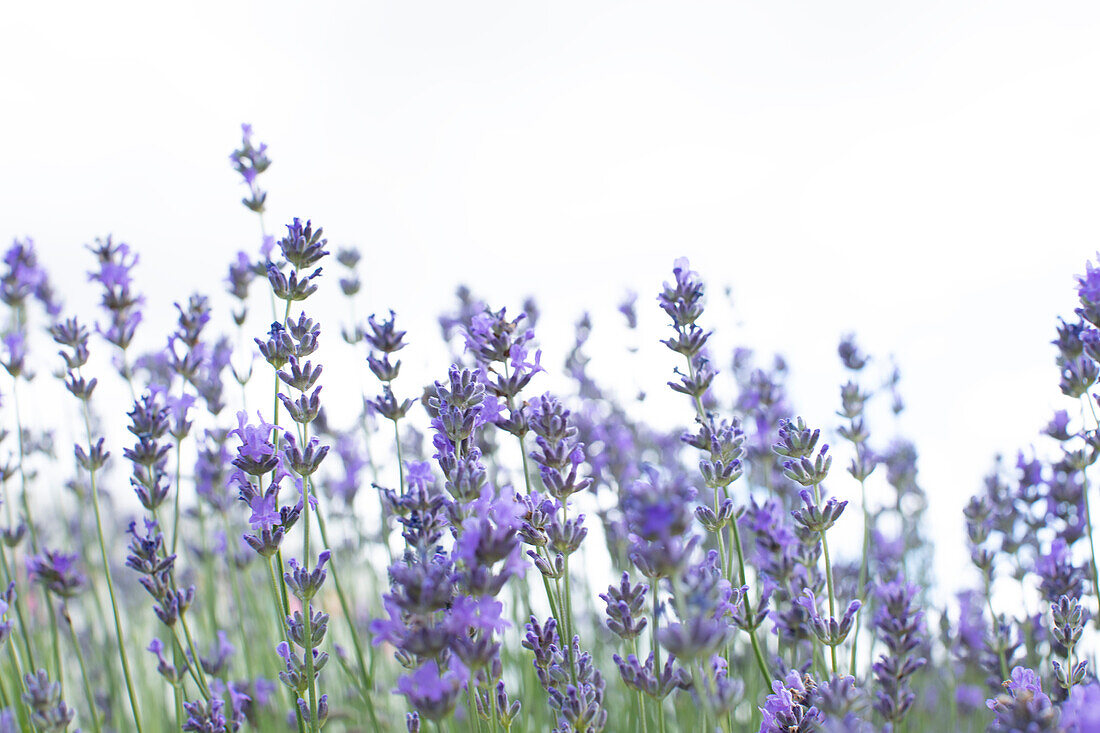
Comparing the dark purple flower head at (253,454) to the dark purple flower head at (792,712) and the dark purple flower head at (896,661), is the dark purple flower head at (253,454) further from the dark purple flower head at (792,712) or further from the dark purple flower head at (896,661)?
the dark purple flower head at (896,661)

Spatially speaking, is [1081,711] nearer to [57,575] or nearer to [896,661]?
[896,661]

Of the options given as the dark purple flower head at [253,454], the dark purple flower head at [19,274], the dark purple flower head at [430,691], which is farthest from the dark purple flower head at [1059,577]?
the dark purple flower head at [19,274]

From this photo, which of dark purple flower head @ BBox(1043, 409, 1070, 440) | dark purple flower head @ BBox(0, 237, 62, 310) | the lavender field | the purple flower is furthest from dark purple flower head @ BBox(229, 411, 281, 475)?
dark purple flower head @ BBox(1043, 409, 1070, 440)

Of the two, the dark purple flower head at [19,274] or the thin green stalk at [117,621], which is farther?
the dark purple flower head at [19,274]

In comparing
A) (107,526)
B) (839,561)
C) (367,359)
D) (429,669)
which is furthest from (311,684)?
(107,526)

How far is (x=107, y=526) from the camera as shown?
6324 millimetres

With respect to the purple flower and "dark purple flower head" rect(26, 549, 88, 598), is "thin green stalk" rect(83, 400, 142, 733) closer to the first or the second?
"dark purple flower head" rect(26, 549, 88, 598)

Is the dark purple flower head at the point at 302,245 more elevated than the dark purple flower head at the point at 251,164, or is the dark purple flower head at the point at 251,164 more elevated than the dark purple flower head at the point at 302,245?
the dark purple flower head at the point at 251,164

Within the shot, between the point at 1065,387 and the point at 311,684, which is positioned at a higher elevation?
the point at 1065,387

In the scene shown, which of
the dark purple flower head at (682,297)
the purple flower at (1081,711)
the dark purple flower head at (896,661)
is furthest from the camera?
the dark purple flower head at (682,297)

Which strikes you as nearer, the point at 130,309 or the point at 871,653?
the point at 130,309

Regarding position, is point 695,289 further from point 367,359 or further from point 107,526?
point 107,526

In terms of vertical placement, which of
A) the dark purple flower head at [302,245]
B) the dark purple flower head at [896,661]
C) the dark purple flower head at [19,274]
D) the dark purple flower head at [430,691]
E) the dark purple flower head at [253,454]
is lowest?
the dark purple flower head at [896,661]

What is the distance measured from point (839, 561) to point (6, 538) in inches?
138
